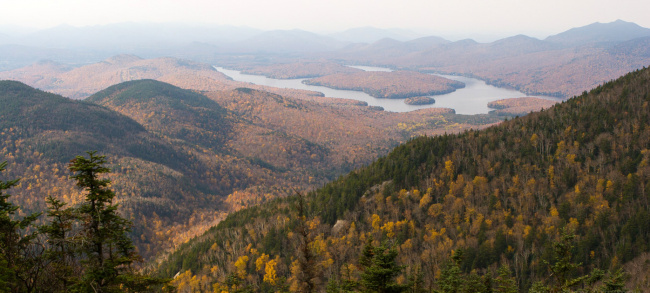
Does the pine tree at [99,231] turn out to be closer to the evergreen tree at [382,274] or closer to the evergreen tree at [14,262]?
the evergreen tree at [14,262]

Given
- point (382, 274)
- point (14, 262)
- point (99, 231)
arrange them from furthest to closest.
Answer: point (382, 274)
point (99, 231)
point (14, 262)

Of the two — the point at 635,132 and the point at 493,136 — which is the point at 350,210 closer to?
the point at 493,136

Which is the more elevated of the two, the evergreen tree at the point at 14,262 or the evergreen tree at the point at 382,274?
the evergreen tree at the point at 14,262

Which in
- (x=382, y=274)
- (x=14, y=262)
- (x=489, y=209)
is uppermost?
(x=14, y=262)

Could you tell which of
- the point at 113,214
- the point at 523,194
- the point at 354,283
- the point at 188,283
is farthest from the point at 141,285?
the point at 523,194

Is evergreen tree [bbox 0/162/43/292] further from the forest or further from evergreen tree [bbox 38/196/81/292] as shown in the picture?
evergreen tree [bbox 38/196/81/292]

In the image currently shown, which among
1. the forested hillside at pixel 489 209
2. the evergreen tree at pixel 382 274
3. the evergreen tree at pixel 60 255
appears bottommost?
the forested hillside at pixel 489 209

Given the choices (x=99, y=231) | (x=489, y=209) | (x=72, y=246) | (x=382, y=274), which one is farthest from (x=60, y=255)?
(x=489, y=209)

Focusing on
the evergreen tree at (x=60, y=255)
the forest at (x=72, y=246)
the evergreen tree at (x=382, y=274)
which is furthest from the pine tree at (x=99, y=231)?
the evergreen tree at (x=382, y=274)

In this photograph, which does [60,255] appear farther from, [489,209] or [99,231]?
[489,209]
